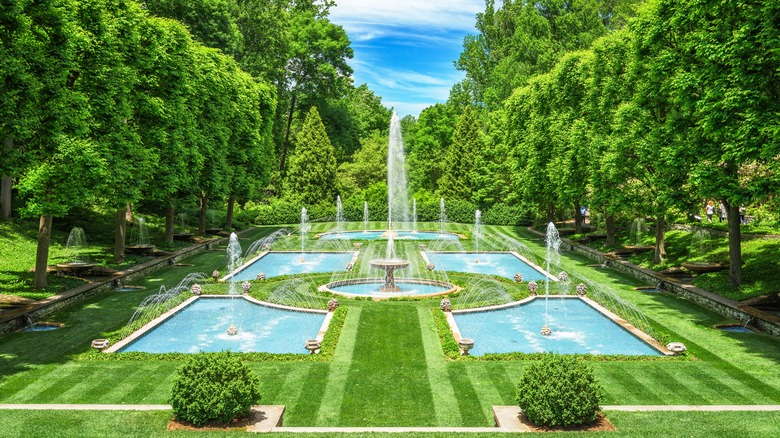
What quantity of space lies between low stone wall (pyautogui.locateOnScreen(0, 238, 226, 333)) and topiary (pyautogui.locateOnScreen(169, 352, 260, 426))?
12.2 meters

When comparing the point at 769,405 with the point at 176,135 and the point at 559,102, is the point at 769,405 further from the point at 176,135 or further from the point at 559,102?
the point at 559,102

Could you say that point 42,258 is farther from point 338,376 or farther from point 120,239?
point 338,376

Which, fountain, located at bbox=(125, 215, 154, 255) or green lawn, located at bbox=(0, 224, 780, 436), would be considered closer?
green lawn, located at bbox=(0, 224, 780, 436)

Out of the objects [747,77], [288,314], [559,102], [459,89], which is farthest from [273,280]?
[459,89]

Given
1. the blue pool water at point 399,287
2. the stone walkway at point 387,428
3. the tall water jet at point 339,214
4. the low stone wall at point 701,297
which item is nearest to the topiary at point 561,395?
the stone walkway at point 387,428

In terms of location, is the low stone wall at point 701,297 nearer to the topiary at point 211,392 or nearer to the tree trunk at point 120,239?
the topiary at point 211,392

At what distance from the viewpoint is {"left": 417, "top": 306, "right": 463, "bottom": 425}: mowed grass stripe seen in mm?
14405

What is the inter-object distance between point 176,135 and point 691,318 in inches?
1210

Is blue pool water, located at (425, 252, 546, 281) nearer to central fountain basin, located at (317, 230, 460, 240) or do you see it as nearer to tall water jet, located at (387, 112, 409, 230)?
central fountain basin, located at (317, 230, 460, 240)

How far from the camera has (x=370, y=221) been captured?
76.9 metres

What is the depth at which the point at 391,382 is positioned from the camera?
16.9 m

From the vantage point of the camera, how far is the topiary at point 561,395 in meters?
12.9

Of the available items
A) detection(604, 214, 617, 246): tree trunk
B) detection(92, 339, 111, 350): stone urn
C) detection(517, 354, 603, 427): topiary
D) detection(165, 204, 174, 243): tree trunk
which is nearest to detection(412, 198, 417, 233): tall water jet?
detection(604, 214, 617, 246): tree trunk

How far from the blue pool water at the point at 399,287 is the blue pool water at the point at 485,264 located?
5.77 meters
